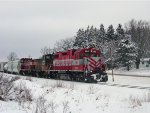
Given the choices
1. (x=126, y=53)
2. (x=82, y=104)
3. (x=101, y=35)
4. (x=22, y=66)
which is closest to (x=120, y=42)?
(x=126, y=53)

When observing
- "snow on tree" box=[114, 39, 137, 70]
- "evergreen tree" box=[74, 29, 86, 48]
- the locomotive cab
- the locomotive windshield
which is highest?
"evergreen tree" box=[74, 29, 86, 48]

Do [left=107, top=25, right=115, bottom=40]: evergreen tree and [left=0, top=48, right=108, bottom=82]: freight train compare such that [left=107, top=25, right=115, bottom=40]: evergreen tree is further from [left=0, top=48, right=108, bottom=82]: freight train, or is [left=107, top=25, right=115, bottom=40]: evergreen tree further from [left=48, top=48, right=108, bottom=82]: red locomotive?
[left=48, top=48, right=108, bottom=82]: red locomotive

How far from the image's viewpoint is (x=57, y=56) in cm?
3722

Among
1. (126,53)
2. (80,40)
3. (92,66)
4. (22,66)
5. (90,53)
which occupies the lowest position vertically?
(92,66)

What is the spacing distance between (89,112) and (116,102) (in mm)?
1717

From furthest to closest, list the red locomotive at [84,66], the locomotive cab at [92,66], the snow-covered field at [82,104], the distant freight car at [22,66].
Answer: the distant freight car at [22,66]
the red locomotive at [84,66]
the locomotive cab at [92,66]
the snow-covered field at [82,104]

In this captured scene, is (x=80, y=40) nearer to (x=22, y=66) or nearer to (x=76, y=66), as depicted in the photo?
(x=22, y=66)

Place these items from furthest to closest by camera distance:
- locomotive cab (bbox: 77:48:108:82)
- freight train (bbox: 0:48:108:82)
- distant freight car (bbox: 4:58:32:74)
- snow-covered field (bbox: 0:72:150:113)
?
distant freight car (bbox: 4:58:32:74)
freight train (bbox: 0:48:108:82)
locomotive cab (bbox: 77:48:108:82)
snow-covered field (bbox: 0:72:150:113)

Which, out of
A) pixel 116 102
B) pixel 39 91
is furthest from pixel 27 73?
pixel 116 102

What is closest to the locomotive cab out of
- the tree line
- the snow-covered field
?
the snow-covered field

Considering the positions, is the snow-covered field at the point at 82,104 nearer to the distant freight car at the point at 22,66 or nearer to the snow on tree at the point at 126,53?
the distant freight car at the point at 22,66

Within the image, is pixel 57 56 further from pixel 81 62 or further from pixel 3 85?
pixel 3 85

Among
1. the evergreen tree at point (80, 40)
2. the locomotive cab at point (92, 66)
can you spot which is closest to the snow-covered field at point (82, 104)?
the locomotive cab at point (92, 66)

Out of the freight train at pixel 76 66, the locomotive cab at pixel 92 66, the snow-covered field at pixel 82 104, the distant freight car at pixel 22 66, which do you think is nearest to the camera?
the snow-covered field at pixel 82 104
